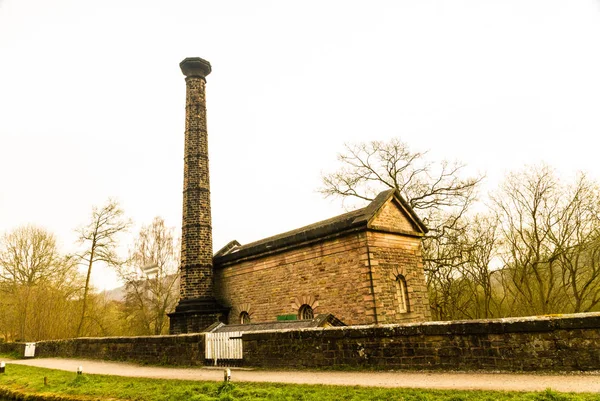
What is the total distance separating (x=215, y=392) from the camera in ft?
23.6

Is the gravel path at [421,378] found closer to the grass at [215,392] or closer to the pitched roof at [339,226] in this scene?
the grass at [215,392]

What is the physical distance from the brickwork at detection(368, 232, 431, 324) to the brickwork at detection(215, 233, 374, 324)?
0.49m

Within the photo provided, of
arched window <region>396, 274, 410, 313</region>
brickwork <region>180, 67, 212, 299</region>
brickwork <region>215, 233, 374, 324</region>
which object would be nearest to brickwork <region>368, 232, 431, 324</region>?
arched window <region>396, 274, 410, 313</region>

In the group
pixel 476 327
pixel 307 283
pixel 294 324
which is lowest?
pixel 476 327

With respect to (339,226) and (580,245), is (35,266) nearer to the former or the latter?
(339,226)

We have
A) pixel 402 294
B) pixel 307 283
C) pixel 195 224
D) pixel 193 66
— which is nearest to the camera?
pixel 402 294

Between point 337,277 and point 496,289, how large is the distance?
19209 mm

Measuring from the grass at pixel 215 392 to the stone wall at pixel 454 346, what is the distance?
5.19 ft

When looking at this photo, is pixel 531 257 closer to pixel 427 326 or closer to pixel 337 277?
pixel 337 277

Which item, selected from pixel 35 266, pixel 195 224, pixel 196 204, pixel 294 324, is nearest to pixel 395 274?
pixel 294 324

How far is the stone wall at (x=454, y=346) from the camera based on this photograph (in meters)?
6.20

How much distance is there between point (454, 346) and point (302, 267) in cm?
846

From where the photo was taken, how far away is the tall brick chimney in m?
17.6

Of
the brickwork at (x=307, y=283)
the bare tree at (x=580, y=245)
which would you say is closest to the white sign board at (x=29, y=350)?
the brickwork at (x=307, y=283)
